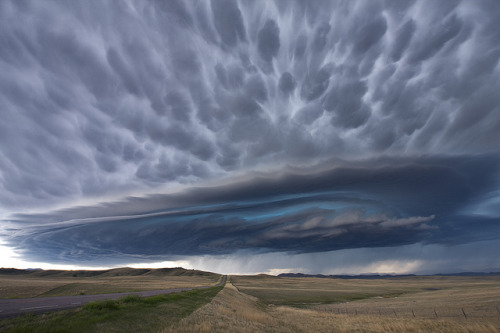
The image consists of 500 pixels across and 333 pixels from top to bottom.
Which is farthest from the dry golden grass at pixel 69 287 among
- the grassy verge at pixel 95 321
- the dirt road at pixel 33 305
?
the grassy verge at pixel 95 321

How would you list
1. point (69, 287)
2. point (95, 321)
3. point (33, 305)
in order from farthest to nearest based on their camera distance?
point (69, 287)
point (33, 305)
point (95, 321)

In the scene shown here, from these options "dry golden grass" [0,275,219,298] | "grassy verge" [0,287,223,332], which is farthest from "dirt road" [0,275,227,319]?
"dry golden grass" [0,275,219,298]

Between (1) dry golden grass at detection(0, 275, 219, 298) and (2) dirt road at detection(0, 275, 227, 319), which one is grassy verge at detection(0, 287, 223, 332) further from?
(1) dry golden grass at detection(0, 275, 219, 298)

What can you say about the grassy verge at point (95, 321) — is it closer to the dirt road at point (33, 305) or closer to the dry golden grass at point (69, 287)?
the dirt road at point (33, 305)

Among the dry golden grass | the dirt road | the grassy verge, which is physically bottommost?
the grassy verge

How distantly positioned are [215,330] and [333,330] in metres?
10.7

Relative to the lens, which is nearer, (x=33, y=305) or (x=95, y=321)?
(x=95, y=321)

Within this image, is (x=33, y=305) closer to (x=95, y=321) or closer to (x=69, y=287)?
(x=95, y=321)

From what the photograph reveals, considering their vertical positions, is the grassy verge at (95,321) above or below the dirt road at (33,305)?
below

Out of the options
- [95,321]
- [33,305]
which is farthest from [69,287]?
[95,321]

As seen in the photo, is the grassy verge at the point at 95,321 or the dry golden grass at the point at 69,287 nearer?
the grassy verge at the point at 95,321

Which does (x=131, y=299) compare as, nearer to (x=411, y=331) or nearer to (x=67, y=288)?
(x=411, y=331)

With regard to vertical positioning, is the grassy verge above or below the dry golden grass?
below

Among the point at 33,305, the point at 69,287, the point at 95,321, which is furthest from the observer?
the point at 69,287
